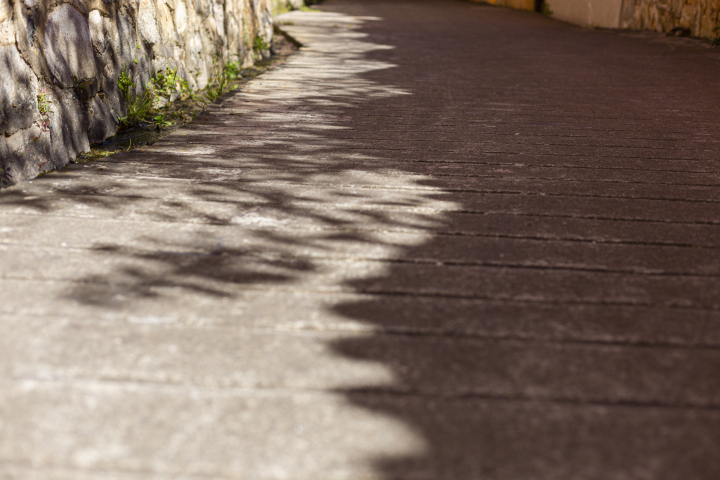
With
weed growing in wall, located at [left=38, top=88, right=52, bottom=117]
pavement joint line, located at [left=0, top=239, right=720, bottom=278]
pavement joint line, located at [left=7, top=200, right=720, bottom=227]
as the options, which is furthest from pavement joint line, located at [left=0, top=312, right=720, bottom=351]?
weed growing in wall, located at [left=38, top=88, right=52, bottom=117]

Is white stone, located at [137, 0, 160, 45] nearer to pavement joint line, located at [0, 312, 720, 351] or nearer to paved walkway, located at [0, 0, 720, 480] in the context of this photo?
paved walkway, located at [0, 0, 720, 480]

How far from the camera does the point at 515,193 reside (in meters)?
3.07

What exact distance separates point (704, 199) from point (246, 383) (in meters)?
2.43

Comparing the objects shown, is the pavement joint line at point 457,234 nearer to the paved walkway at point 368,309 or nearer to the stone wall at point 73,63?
the paved walkway at point 368,309

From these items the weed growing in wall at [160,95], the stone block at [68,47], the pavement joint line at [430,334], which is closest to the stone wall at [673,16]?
the weed growing in wall at [160,95]

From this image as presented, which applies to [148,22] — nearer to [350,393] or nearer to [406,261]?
[406,261]

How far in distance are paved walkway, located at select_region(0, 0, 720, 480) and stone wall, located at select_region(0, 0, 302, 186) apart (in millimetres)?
222

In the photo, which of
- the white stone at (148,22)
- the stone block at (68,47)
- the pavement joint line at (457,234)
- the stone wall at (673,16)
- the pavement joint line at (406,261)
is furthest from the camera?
the stone wall at (673,16)

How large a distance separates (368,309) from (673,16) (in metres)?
9.73

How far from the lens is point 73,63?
362 centimetres

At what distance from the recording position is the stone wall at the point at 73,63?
3.04 meters

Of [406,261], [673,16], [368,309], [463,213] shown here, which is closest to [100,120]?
[463,213]

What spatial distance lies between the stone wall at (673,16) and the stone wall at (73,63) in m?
7.14

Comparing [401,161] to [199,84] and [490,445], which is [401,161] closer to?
[490,445]
